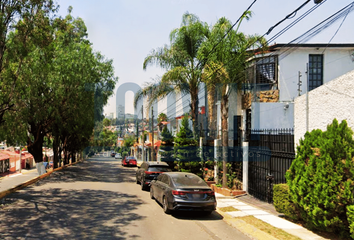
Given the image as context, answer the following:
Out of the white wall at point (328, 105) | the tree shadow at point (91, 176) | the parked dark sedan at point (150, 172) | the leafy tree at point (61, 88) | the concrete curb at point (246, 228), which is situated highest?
the leafy tree at point (61, 88)

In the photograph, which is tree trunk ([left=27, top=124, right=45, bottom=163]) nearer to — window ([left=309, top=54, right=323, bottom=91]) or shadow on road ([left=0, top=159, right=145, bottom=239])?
shadow on road ([left=0, top=159, right=145, bottom=239])

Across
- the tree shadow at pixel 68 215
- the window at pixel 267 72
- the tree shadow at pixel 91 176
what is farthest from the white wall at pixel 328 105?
the tree shadow at pixel 91 176

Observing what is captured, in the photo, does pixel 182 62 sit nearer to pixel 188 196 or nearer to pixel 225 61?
pixel 225 61

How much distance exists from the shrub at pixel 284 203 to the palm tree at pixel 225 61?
5022 millimetres

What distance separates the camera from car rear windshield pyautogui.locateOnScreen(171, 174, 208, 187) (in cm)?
1125

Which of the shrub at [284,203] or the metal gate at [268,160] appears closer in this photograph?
the shrub at [284,203]

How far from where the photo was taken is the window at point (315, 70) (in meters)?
18.5

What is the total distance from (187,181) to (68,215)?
4.15 metres

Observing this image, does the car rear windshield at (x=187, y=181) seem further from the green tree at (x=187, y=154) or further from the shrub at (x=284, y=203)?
the green tree at (x=187, y=154)

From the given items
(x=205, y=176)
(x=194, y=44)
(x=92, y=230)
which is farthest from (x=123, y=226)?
(x=194, y=44)

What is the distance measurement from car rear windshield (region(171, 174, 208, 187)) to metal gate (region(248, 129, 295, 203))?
111 inches

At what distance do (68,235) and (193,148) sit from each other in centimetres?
1371

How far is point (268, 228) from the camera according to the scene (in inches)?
348

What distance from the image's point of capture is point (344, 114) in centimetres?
867
